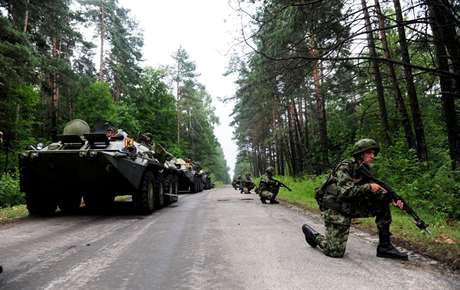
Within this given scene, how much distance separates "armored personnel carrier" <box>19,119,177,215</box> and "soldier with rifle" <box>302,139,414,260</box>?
4611 mm

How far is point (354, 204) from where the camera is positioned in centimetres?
350

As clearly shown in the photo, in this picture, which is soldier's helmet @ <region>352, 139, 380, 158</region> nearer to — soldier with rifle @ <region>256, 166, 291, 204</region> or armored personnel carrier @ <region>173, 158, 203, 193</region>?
soldier with rifle @ <region>256, 166, 291, 204</region>

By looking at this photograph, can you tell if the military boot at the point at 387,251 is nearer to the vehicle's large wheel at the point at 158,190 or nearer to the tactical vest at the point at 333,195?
the tactical vest at the point at 333,195

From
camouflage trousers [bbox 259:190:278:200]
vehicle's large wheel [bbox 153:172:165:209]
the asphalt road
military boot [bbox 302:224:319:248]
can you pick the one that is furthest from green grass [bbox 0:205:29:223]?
camouflage trousers [bbox 259:190:278:200]

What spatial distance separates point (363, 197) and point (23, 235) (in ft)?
17.1

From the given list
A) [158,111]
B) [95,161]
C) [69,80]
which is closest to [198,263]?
[95,161]

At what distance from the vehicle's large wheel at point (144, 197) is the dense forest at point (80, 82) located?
4.53 m

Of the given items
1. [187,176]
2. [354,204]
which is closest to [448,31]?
[354,204]

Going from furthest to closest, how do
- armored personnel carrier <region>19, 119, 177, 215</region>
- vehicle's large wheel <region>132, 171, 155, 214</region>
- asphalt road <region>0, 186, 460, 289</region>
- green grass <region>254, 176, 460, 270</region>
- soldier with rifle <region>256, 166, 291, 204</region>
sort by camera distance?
soldier with rifle <region>256, 166, 291, 204</region> → vehicle's large wheel <region>132, 171, 155, 214</region> → armored personnel carrier <region>19, 119, 177, 215</region> → green grass <region>254, 176, 460, 270</region> → asphalt road <region>0, 186, 460, 289</region>

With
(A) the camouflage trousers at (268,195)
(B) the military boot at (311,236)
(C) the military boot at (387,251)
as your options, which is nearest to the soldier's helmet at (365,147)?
(C) the military boot at (387,251)

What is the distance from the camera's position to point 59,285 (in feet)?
8.43

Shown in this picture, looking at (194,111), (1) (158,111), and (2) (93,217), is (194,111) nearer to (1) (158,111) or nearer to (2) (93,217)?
(1) (158,111)

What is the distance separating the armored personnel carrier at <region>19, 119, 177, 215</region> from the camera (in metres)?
6.31

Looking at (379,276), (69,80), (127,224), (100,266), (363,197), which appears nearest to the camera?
(379,276)
